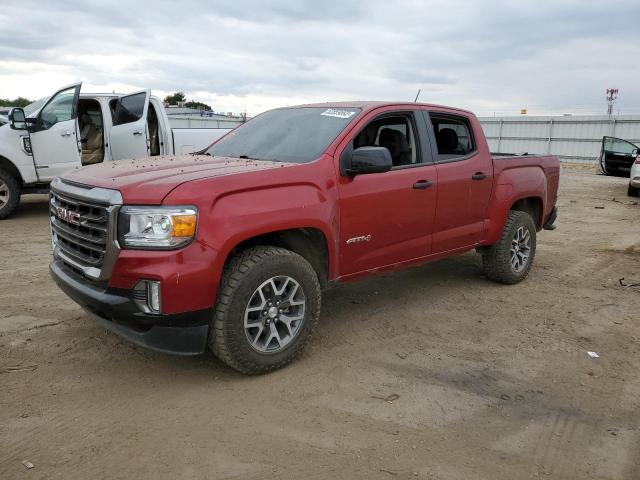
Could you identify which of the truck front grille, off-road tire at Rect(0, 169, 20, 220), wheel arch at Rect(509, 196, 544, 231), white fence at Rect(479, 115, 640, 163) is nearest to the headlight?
the truck front grille

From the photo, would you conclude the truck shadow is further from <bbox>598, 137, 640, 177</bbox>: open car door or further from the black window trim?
<bbox>598, 137, 640, 177</bbox>: open car door

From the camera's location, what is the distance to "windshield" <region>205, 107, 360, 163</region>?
404 centimetres

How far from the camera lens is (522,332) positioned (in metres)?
4.45

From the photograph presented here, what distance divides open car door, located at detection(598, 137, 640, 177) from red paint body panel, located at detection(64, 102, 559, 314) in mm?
13664

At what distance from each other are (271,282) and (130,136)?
653cm

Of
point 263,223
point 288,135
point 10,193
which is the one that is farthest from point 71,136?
point 263,223

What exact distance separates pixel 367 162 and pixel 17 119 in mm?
6618

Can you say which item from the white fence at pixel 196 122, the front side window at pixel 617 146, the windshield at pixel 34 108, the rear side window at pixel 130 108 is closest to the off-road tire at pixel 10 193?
the windshield at pixel 34 108

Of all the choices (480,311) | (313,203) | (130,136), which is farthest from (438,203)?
(130,136)

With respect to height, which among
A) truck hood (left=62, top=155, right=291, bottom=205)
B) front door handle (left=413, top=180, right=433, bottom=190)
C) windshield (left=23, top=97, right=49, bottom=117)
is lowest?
front door handle (left=413, top=180, right=433, bottom=190)

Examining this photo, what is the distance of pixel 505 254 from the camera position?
555 centimetres

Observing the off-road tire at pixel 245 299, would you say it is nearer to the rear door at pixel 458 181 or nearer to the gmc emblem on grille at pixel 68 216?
the gmc emblem on grille at pixel 68 216

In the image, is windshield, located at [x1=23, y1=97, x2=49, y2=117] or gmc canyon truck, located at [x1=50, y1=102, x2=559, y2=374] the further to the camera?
windshield, located at [x1=23, y1=97, x2=49, y2=117]

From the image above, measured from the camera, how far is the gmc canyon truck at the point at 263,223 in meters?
3.08
